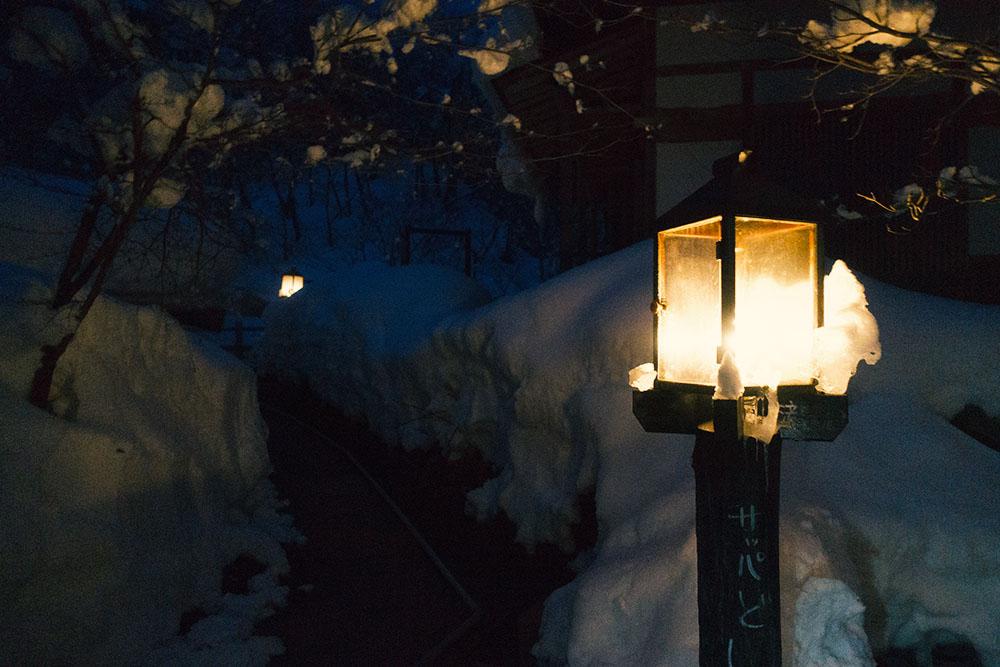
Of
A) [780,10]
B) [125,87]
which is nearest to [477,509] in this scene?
[125,87]

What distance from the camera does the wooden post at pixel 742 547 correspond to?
2.98 meters

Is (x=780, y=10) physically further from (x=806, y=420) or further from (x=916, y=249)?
(x=806, y=420)

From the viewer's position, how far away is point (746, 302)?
3.15 meters

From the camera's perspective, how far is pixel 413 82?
31.2m

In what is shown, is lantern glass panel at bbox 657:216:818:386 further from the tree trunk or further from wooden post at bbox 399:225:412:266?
→ wooden post at bbox 399:225:412:266

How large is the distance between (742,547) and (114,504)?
5.61m

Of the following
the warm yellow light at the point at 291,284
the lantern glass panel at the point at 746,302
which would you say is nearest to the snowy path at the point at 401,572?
the lantern glass panel at the point at 746,302

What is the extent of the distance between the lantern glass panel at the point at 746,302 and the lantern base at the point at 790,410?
7 centimetres

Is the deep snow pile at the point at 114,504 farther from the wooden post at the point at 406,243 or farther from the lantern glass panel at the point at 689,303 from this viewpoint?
the wooden post at the point at 406,243

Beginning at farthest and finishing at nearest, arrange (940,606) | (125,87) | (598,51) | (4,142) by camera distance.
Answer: (598,51) < (4,142) < (125,87) < (940,606)

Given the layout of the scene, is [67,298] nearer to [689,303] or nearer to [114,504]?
[114,504]

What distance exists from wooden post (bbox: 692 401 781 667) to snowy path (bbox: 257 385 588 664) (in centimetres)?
345

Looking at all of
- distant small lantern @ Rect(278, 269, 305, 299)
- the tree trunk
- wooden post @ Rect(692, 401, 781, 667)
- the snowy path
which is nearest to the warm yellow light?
distant small lantern @ Rect(278, 269, 305, 299)

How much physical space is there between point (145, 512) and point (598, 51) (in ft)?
30.6
